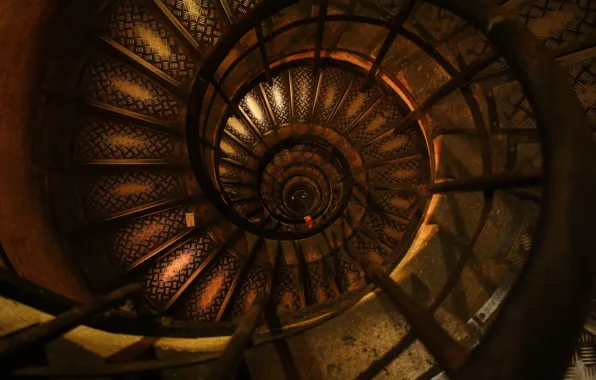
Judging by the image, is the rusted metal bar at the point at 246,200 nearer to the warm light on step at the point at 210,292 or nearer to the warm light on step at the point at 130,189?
the warm light on step at the point at 210,292

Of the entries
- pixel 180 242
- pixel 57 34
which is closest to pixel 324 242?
pixel 180 242

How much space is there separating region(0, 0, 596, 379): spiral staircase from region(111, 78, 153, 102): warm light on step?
2cm

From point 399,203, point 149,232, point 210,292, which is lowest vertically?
A: point 210,292

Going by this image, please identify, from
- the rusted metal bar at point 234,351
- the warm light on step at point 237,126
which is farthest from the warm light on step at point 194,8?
the rusted metal bar at point 234,351

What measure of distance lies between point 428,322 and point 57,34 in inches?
175

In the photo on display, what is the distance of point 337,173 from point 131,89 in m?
4.20

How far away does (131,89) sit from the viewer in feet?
13.0

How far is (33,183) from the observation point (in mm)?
3654

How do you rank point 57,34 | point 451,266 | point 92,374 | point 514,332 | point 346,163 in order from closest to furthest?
point 514,332 < point 92,374 < point 451,266 < point 57,34 < point 346,163

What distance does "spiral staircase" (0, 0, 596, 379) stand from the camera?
1.43 metres

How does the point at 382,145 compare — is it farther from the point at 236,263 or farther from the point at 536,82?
the point at 536,82

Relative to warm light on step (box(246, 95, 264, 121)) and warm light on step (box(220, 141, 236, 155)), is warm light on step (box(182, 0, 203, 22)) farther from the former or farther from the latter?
warm light on step (box(220, 141, 236, 155))

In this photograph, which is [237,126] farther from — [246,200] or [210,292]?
[210,292]

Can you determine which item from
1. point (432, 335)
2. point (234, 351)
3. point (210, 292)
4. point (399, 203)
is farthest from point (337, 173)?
point (432, 335)
